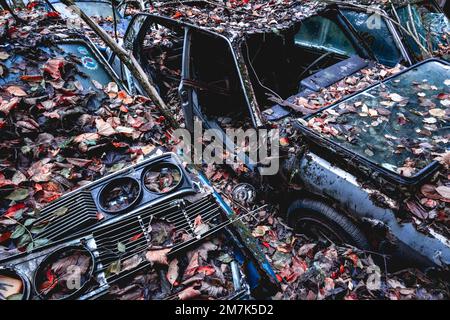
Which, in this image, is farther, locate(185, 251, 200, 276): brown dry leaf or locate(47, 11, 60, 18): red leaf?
locate(47, 11, 60, 18): red leaf

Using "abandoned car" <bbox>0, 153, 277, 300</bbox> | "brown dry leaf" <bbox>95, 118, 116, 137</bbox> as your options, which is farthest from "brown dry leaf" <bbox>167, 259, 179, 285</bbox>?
"brown dry leaf" <bbox>95, 118, 116, 137</bbox>

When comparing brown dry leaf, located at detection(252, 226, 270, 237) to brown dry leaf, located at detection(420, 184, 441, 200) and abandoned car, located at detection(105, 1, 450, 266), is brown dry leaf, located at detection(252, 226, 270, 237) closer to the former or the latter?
abandoned car, located at detection(105, 1, 450, 266)

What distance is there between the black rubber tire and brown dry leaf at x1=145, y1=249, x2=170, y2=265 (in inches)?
50.8

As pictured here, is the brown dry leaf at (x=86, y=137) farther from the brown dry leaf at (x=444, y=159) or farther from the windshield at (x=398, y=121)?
the brown dry leaf at (x=444, y=159)

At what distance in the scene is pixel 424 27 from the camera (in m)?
3.56

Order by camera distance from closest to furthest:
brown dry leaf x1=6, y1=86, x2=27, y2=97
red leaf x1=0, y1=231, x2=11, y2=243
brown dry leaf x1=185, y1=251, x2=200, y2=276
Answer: brown dry leaf x1=185, y1=251, x2=200, y2=276 < red leaf x1=0, y1=231, x2=11, y2=243 < brown dry leaf x1=6, y1=86, x2=27, y2=97

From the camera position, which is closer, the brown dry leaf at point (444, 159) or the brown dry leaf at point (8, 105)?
the brown dry leaf at point (444, 159)

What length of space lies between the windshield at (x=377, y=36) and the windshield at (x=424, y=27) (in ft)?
1.59

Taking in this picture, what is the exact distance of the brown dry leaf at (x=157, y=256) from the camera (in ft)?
5.41

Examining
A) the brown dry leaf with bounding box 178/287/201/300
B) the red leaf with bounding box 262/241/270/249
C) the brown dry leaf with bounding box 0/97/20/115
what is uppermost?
the brown dry leaf with bounding box 0/97/20/115

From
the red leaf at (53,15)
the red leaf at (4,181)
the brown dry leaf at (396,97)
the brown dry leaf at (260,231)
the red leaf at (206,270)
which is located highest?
the red leaf at (53,15)

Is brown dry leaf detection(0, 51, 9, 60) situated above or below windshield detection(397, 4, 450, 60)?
above

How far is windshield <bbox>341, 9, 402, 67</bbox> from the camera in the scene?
3.14 meters

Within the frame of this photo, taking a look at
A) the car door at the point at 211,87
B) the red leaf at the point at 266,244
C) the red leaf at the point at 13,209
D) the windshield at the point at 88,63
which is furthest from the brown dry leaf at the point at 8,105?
the red leaf at the point at 266,244
